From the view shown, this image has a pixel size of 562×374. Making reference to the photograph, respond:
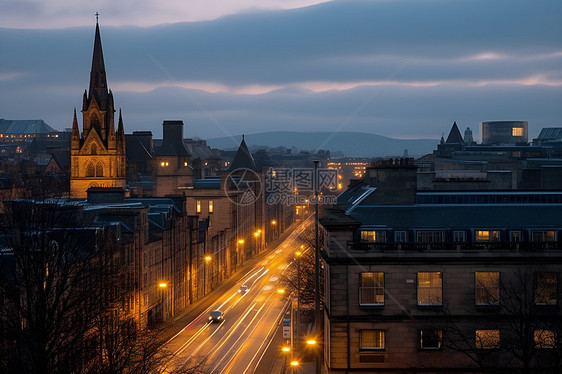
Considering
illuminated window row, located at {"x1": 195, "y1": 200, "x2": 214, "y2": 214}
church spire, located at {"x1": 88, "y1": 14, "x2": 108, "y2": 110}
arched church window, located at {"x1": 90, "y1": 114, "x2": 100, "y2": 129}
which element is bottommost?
illuminated window row, located at {"x1": 195, "y1": 200, "x2": 214, "y2": 214}

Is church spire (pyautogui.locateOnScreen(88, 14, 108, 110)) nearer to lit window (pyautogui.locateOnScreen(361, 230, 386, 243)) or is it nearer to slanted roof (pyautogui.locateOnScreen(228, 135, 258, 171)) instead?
slanted roof (pyautogui.locateOnScreen(228, 135, 258, 171))

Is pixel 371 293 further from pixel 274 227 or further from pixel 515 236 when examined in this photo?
pixel 274 227

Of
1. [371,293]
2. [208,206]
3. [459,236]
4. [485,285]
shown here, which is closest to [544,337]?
[485,285]

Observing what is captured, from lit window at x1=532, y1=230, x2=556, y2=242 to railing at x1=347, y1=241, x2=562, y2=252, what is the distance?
1214mm

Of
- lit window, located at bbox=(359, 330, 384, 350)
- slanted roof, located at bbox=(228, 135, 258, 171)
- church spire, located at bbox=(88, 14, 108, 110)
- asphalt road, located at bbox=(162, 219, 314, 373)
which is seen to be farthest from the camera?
slanted roof, located at bbox=(228, 135, 258, 171)

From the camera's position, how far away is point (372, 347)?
149 feet

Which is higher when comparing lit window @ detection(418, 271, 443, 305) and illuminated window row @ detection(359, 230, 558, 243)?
illuminated window row @ detection(359, 230, 558, 243)

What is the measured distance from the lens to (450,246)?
152 ft

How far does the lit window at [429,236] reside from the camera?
47844 millimetres

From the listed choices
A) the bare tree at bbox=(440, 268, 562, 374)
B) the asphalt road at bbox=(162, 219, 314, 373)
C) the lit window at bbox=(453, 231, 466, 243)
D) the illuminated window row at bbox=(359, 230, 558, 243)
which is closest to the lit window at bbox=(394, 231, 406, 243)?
the illuminated window row at bbox=(359, 230, 558, 243)

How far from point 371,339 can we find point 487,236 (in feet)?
30.0

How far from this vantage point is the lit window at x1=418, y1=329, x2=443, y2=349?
45500 millimetres

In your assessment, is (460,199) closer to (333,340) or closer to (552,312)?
(552,312)

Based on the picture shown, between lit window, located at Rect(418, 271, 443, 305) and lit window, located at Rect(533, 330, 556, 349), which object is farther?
lit window, located at Rect(418, 271, 443, 305)
